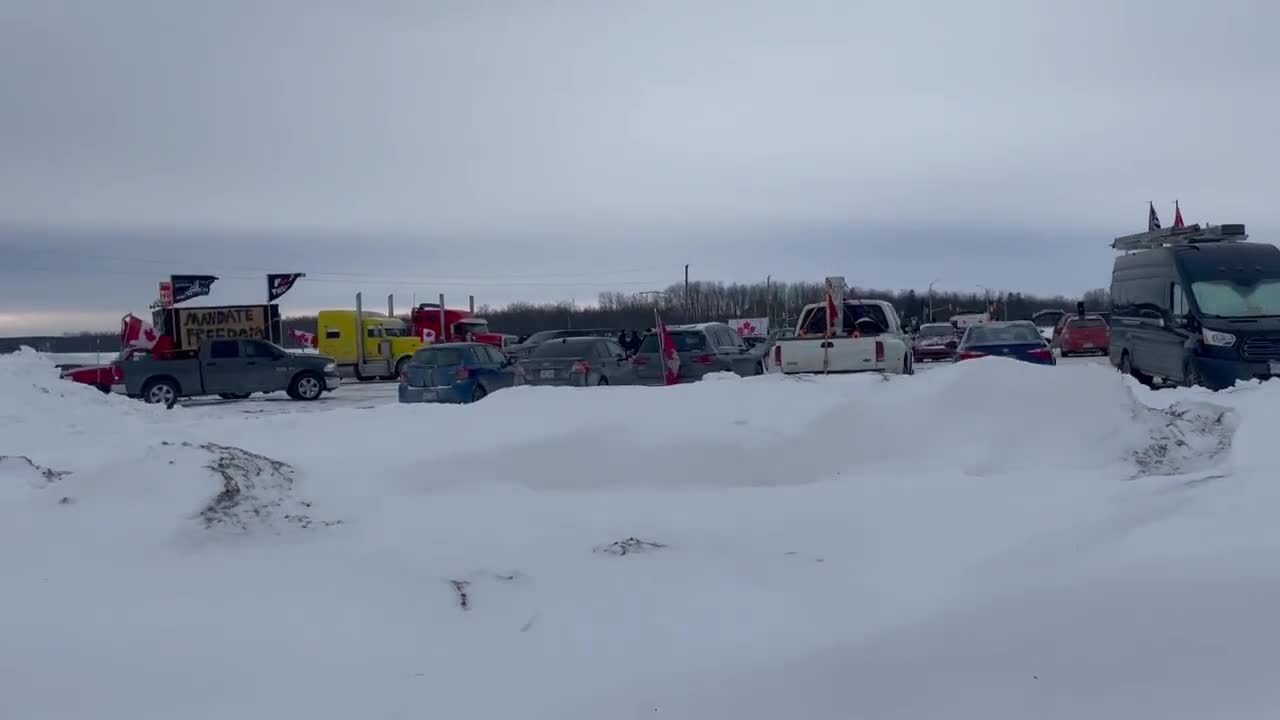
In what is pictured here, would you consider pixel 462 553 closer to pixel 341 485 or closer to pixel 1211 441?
pixel 341 485

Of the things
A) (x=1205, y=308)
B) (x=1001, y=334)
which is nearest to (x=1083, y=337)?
(x=1001, y=334)

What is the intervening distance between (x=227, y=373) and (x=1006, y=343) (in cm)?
1794

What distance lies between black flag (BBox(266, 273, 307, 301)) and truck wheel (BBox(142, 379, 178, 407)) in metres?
10.7

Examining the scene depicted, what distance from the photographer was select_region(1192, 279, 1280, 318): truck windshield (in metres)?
15.7

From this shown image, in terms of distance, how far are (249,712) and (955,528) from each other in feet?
11.9

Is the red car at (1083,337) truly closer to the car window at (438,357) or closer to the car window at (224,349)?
the car window at (438,357)

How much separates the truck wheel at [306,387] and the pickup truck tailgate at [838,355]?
14391 millimetres

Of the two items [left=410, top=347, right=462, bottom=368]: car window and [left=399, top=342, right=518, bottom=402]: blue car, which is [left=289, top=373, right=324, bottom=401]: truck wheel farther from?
[left=410, top=347, right=462, bottom=368]: car window

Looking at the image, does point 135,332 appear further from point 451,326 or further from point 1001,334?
point 1001,334

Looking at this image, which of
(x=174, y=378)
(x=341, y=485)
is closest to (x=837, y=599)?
(x=341, y=485)

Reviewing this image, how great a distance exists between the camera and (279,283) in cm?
3353

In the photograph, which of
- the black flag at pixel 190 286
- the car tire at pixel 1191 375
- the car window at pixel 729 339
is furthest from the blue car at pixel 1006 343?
the black flag at pixel 190 286

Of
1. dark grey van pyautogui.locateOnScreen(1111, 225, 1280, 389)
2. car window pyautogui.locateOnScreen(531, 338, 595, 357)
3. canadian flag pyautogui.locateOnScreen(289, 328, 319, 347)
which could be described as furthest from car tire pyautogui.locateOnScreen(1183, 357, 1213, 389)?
canadian flag pyautogui.locateOnScreen(289, 328, 319, 347)

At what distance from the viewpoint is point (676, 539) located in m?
5.17
